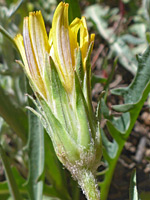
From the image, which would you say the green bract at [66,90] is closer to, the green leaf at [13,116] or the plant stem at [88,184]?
the plant stem at [88,184]

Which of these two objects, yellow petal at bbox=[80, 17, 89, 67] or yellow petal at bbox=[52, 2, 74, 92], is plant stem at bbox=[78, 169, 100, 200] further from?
yellow petal at bbox=[80, 17, 89, 67]

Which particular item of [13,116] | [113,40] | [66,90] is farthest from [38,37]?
[113,40]

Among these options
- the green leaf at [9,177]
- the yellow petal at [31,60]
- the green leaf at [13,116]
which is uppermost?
the yellow petal at [31,60]

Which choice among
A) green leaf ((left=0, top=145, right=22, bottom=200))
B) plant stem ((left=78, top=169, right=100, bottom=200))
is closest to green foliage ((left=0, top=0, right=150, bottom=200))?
green leaf ((left=0, top=145, right=22, bottom=200))

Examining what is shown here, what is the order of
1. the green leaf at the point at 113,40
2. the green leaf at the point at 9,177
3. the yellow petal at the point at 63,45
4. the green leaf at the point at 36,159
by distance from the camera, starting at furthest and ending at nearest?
the green leaf at the point at 113,40, the green leaf at the point at 36,159, the green leaf at the point at 9,177, the yellow petal at the point at 63,45

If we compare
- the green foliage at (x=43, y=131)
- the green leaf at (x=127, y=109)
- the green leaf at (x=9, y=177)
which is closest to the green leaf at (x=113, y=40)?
the green foliage at (x=43, y=131)

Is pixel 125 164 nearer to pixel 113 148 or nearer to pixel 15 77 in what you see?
pixel 113 148

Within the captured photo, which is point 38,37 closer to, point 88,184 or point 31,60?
point 31,60
